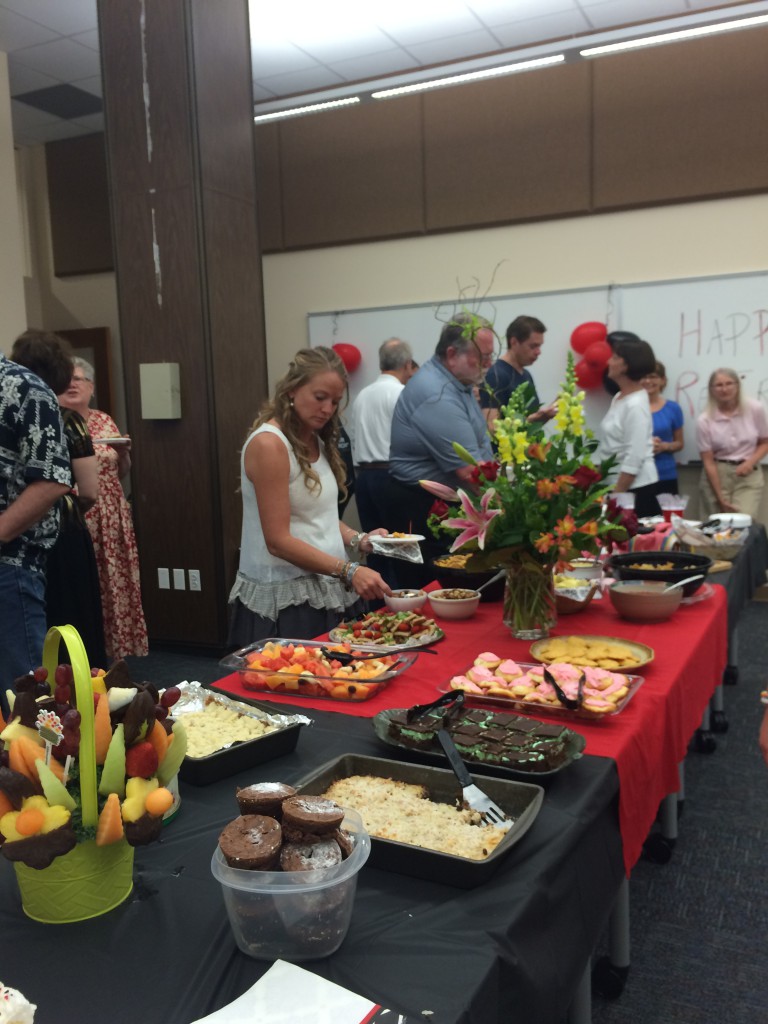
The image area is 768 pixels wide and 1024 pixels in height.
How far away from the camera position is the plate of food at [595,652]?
1500 mm

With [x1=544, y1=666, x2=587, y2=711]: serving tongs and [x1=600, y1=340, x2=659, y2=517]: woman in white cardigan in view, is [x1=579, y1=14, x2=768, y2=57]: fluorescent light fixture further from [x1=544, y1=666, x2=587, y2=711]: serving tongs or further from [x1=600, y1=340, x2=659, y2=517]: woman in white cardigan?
[x1=544, y1=666, x2=587, y2=711]: serving tongs

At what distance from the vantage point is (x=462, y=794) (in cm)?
97

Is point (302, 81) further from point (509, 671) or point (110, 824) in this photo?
point (110, 824)

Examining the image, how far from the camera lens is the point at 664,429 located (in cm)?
463

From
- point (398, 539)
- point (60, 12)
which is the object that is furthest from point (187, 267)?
point (398, 539)

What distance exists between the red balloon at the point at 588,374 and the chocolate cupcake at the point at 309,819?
427cm

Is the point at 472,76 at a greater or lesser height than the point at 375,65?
lesser

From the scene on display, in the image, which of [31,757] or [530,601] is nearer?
[31,757]

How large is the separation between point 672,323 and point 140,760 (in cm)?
456

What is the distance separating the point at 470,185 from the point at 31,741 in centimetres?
501

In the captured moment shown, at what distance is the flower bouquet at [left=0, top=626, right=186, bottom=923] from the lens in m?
0.74

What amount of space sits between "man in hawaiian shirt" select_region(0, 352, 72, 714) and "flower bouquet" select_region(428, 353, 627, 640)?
90 centimetres

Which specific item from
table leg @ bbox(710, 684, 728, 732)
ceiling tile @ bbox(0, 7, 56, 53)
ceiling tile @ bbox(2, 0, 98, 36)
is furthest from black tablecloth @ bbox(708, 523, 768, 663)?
ceiling tile @ bbox(0, 7, 56, 53)

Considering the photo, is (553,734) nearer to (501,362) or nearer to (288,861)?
(288,861)
